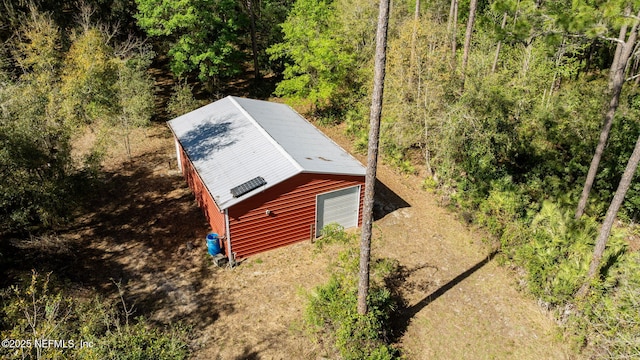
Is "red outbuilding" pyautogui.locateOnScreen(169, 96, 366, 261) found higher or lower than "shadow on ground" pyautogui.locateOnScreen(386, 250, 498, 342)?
higher

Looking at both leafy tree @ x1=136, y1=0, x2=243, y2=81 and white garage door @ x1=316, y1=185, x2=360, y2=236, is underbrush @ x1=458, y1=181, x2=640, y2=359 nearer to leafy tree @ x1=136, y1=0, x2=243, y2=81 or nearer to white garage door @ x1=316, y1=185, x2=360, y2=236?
white garage door @ x1=316, y1=185, x2=360, y2=236

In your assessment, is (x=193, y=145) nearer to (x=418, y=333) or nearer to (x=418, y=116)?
(x=418, y=116)

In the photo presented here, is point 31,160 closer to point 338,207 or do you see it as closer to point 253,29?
point 338,207

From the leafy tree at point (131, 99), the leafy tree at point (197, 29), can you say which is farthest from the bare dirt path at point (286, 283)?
the leafy tree at point (197, 29)

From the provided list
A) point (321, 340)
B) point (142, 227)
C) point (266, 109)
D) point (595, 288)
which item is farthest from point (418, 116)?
point (142, 227)

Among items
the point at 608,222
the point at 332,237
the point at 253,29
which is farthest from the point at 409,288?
the point at 253,29

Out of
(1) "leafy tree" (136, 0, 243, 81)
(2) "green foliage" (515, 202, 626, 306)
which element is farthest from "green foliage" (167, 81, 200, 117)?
(2) "green foliage" (515, 202, 626, 306)

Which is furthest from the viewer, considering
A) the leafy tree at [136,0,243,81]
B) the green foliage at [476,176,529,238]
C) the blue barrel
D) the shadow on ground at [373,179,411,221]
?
the leafy tree at [136,0,243,81]
